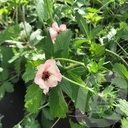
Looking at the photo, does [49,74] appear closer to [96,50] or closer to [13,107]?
[96,50]

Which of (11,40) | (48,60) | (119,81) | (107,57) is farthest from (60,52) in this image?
(11,40)

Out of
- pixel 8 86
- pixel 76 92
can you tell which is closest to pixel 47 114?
pixel 8 86

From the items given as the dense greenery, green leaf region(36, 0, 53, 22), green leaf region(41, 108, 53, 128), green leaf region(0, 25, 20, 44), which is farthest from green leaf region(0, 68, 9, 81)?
green leaf region(36, 0, 53, 22)

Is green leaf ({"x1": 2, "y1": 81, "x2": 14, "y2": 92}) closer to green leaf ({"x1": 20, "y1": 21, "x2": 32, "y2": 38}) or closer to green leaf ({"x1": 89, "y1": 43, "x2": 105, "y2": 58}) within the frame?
green leaf ({"x1": 20, "y1": 21, "x2": 32, "y2": 38})

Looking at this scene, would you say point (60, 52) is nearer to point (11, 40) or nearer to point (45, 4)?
point (45, 4)

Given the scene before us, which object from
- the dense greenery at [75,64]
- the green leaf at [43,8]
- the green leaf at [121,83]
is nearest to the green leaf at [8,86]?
the dense greenery at [75,64]
